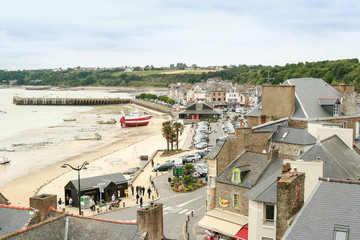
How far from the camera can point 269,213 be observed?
16562 mm

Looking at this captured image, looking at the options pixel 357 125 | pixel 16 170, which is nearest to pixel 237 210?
pixel 357 125

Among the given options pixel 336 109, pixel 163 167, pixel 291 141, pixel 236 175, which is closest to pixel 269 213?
pixel 236 175

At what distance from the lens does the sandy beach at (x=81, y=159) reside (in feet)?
126

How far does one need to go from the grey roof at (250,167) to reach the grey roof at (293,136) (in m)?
3.33

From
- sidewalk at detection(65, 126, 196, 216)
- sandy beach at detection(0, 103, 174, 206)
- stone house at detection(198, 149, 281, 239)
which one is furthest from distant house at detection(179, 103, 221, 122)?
stone house at detection(198, 149, 281, 239)

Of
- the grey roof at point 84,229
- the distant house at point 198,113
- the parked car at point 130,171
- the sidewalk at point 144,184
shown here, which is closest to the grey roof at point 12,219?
the grey roof at point 84,229

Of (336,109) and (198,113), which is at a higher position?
(336,109)

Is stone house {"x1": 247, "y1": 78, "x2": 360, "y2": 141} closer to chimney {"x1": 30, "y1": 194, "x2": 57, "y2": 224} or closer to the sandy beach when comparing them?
the sandy beach

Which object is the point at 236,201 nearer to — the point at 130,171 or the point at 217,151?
the point at 217,151

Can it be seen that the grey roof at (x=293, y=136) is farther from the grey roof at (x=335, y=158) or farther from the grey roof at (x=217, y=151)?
the grey roof at (x=217, y=151)

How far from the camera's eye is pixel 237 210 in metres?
22.0

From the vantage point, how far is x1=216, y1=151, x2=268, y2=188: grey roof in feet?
72.0

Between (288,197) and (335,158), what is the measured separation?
7.42 meters

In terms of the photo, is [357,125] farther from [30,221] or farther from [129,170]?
[30,221]
